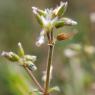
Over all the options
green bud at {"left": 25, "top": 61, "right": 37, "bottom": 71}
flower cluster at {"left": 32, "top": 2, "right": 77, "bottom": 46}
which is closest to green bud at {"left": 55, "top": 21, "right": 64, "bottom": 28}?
flower cluster at {"left": 32, "top": 2, "right": 77, "bottom": 46}

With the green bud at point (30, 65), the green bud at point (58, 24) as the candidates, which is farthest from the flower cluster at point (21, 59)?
the green bud at point (58, 24)

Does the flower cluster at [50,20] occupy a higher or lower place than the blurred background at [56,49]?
lower

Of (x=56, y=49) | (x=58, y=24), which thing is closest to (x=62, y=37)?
(x=58, y=24)

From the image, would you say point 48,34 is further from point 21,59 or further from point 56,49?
point 56,49

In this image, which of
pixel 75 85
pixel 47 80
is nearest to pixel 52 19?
pixel 47 80

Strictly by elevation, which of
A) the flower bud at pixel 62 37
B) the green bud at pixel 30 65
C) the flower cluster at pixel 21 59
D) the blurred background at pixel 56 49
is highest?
the blurred background at pixel 56 49

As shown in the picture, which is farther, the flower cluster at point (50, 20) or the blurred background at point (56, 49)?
the blurred background at point (56, 49)

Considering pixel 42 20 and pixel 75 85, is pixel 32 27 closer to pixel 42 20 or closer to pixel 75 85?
pixel 75 85

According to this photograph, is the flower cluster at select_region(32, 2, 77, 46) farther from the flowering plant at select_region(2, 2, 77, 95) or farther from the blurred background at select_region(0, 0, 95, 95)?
the blurred background at select_region(0, 0, 95, 95)

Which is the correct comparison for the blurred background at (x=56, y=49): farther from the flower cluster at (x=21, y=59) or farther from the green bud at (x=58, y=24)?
the green bud at (x=58, y=24)
